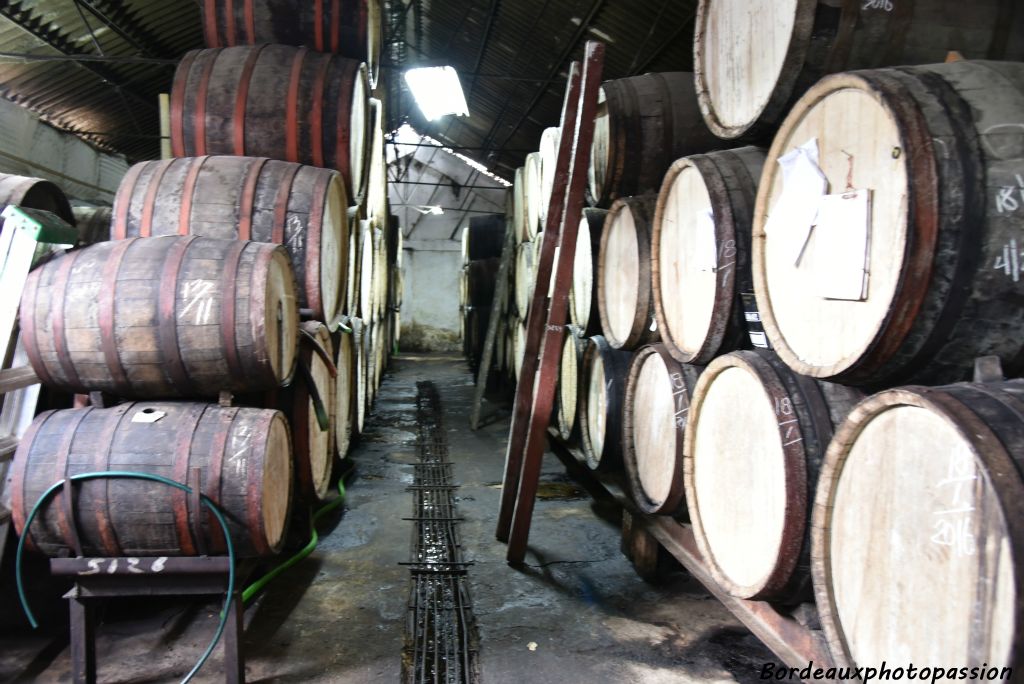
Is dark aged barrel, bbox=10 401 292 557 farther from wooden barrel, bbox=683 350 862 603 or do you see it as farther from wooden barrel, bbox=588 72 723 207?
wooden barrel, bbox=588 72 723 207

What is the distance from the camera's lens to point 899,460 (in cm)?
156

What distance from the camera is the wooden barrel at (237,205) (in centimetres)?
374

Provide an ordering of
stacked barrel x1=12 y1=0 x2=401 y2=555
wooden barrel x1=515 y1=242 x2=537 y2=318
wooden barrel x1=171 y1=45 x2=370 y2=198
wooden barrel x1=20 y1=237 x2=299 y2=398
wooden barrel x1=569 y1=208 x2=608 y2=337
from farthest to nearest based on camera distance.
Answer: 1. wooden barrel x1=515 y1=242 x2=537 y2=318
2. wooden barrel x1=569 y1=208 x2=608 y2=337
3. wooden barrel x1=171 y1=45 x2=370 y2=198
4. wooden barrel x1=20 y1=237 x2=299 y2=398
5. stacked barrel x1=12 y1=0 x2=401 y2=555

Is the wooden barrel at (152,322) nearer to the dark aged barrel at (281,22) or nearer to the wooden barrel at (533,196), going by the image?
the dark aged barrel at (281,22)

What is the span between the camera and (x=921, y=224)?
5.19 ft

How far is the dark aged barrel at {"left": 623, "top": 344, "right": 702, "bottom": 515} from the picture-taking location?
3.10 m

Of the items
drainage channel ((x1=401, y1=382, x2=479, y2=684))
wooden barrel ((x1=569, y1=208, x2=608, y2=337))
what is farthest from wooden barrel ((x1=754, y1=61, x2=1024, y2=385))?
wooden barrel ((x1=569, y1=208, x2=608, y2=337))

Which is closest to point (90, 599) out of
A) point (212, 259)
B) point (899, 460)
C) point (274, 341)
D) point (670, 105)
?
point (274, 341)

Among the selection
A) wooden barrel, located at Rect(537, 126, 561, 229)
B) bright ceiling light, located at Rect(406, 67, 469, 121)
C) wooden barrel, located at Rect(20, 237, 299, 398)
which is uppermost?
bright ceiling light, located at Rect(406, 67, 469, 121)

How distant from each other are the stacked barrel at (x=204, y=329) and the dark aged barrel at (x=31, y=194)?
338 mm

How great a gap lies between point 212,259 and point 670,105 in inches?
108

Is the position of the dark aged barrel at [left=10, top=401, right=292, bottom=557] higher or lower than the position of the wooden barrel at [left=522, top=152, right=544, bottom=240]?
lower

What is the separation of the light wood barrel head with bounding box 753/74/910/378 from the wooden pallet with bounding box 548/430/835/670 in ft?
2.84

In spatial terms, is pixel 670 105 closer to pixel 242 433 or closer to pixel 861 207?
pixel 861 207
